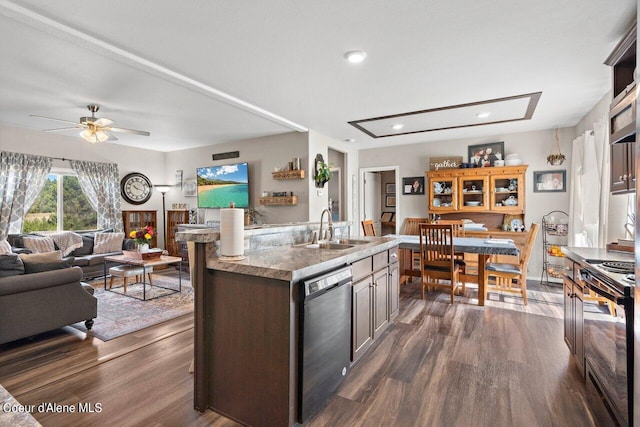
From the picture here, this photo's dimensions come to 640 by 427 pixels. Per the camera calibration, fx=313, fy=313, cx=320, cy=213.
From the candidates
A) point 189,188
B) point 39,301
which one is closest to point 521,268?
point 39,301

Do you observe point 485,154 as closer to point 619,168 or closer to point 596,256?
point 619,168

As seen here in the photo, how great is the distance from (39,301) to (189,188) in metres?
4.17

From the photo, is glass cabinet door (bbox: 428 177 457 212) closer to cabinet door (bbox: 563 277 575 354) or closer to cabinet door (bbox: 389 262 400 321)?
cabinet door (bbox: 389 262 400 321)

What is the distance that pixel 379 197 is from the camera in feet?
26.2

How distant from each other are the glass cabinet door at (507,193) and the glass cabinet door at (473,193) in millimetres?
120

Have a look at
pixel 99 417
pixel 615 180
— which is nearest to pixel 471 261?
pixel 615 180

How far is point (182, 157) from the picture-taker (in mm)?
6832

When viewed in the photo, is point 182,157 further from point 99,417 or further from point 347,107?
point 99,417

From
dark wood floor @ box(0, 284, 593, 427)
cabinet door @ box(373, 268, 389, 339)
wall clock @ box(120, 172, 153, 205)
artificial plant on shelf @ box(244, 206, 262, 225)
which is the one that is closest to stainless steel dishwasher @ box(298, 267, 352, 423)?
dark wood floor @ box(0, 284, 593, 427)

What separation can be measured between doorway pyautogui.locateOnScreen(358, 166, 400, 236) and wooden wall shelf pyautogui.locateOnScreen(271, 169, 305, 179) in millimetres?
2206

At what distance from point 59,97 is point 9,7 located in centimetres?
186

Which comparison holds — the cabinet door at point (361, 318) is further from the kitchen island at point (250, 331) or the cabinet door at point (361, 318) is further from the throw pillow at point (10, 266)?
the throw pillow at point (10, 266)

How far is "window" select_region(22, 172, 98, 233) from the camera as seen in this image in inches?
211

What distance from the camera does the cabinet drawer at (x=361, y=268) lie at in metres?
2.32
